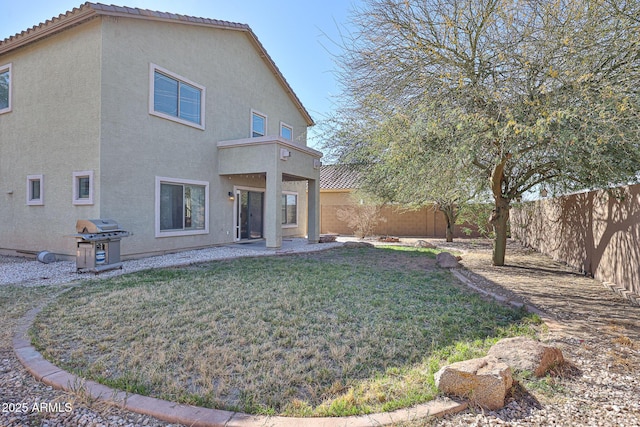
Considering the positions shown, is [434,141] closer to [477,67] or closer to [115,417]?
[477,67]

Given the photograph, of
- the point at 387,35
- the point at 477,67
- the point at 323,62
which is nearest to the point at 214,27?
the point at 323,62

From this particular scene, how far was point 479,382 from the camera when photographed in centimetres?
285

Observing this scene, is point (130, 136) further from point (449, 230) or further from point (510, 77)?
point (449, 230)

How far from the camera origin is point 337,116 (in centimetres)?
959

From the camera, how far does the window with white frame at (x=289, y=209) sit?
661 inches

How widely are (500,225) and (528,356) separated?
695cm

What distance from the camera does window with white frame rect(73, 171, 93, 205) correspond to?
30.0 ft

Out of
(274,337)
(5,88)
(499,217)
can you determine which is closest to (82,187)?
(5,88)

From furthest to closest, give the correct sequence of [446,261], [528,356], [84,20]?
[446,261] → [84,20] → [528,356]

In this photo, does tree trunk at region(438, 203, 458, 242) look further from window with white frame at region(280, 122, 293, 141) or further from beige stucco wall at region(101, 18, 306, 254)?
beige stucco wall at region(101, 18, 306, 254)

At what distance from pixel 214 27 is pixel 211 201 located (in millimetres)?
6015

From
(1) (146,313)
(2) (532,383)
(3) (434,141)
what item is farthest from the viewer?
(3) (434,141)

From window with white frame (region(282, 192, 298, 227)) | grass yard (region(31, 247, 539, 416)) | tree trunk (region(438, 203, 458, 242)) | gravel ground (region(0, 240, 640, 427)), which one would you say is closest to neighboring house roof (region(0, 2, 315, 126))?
grass yard (region(31, 247, 539, 416))

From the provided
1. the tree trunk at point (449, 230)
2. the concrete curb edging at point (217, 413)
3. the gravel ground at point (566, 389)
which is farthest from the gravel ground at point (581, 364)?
the tree trunk at point (449, 230)
